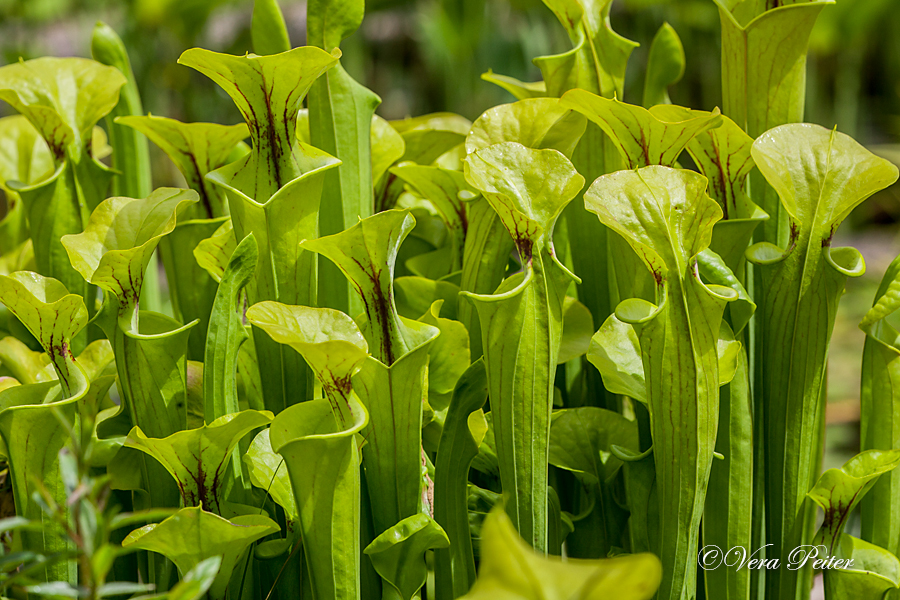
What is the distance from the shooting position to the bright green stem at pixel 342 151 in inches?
17.4

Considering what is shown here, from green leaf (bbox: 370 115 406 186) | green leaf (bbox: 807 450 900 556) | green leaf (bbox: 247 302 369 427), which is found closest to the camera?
green leaf (bbox: 247 302 369 427)

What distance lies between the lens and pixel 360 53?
443 cm

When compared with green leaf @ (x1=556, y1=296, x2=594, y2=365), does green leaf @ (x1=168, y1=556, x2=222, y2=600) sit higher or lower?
lower

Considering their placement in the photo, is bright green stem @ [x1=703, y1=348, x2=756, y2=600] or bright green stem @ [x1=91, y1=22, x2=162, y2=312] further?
bright green stem @ [x1=91, y1=22, x2=162, y2=312]

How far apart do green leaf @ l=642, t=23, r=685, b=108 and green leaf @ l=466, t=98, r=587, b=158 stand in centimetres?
14

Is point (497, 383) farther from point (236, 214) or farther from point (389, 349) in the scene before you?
point (236, 214)

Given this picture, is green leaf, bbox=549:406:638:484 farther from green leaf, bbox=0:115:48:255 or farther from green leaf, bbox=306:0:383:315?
green leaf, bbox=0:115:48:255

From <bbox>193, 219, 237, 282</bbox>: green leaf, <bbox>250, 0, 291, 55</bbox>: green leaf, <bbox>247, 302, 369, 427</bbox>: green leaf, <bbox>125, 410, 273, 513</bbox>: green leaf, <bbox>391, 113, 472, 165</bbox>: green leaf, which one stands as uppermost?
Answer: <bbox>250, 0, 291, 55</bbox>: green leaf

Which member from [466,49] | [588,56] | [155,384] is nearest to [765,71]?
[588,56]

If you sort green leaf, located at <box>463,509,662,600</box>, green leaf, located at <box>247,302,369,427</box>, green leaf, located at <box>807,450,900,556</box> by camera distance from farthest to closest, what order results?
green leaf, located at <box>807,450,900,556</box> → green leaf, located at <box>247,302,369,427</box> → green leaf, located at <box>463,509,662,600</box>

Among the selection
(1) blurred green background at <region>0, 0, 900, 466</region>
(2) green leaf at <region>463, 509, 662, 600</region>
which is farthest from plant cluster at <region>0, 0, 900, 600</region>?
(1) blurred green background at <region>0, 0, 900, 466</region>

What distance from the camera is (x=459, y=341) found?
1.35 ft

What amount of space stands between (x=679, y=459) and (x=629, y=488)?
0.05m

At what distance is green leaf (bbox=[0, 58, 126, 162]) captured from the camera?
481 mm
